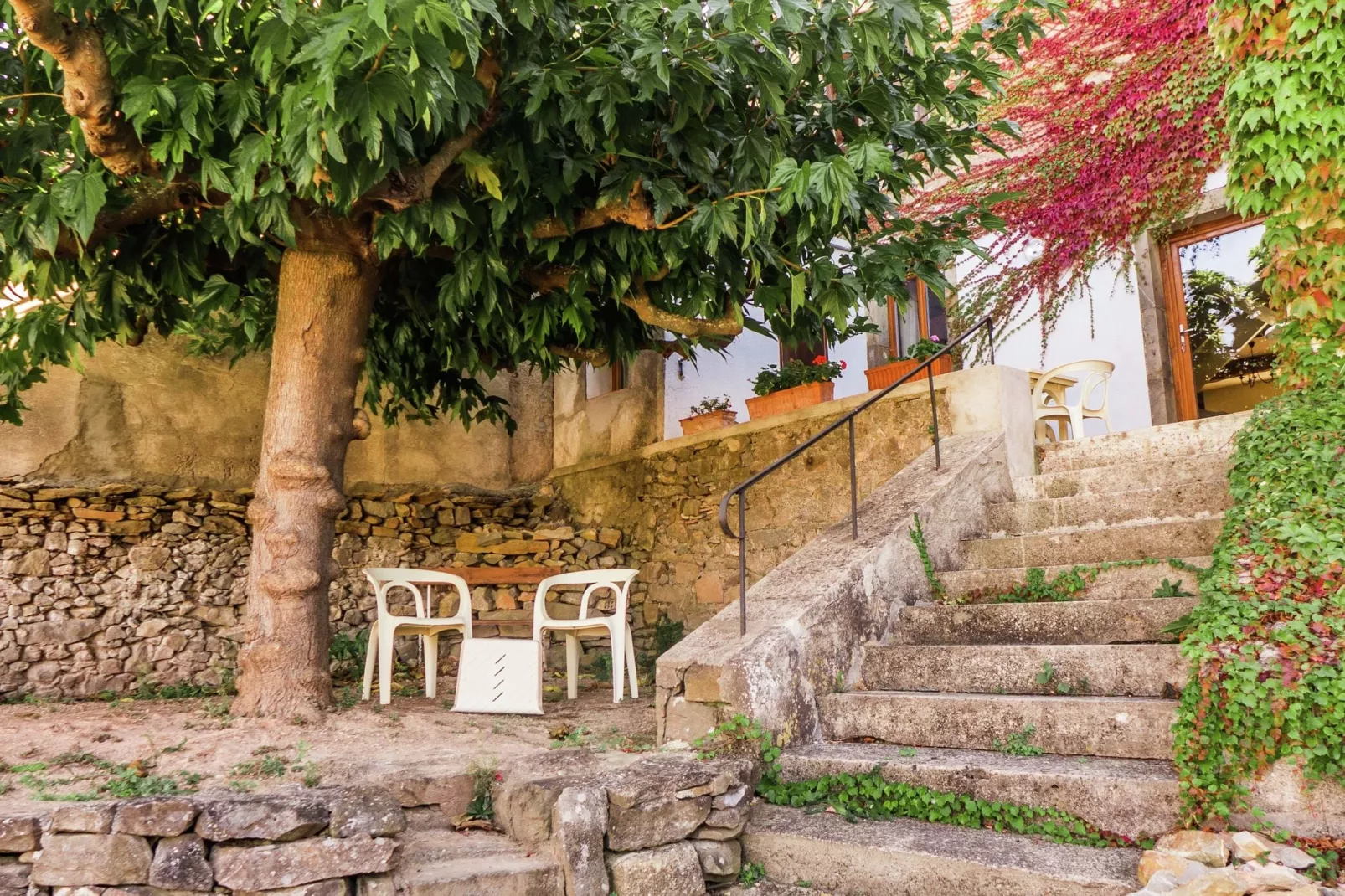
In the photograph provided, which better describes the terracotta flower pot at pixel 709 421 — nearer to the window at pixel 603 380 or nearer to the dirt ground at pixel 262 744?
the window at pixel 603 380

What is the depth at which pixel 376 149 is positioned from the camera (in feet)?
8.47

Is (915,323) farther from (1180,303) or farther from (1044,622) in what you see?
(1044,622)

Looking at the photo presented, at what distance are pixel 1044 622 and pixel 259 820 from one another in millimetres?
2674

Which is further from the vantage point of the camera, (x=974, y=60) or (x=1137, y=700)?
(x=974, y=60)

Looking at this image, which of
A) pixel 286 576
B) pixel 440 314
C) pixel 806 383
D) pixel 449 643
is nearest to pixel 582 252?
pixel 440 314

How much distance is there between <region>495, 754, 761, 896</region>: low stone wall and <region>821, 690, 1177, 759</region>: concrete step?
0.61 meters

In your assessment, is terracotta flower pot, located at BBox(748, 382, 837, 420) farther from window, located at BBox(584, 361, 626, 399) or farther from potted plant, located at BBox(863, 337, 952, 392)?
window, located at BBox(584, 361, 626, 399)

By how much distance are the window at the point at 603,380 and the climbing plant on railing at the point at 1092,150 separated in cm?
267

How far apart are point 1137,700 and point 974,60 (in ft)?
8.05

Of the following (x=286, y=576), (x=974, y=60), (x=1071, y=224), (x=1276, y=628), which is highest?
(x=1071, y=224)

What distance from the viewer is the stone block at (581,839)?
263 centimetres

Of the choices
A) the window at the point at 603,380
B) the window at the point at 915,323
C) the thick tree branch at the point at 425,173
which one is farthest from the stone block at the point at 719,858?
the window at the point at 915,323

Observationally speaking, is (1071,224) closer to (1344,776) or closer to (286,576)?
(1344,776)

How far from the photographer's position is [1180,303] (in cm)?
671
